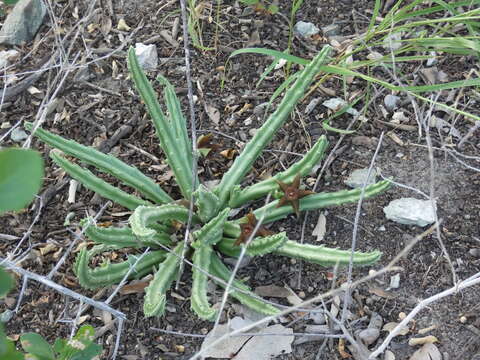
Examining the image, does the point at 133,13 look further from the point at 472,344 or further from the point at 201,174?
the point at 472,344

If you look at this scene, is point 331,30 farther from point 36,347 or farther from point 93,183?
point 36,347

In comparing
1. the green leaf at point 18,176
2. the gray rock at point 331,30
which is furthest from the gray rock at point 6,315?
the gray rock at point 331,30

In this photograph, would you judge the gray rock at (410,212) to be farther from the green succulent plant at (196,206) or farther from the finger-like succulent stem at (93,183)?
the finger-like succulent stem at (93,183)

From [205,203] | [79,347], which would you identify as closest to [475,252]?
[205,203]

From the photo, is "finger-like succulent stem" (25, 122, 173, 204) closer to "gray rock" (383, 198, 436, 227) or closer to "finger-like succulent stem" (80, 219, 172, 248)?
"finger-like succulent stem" (80, 219, 172, 248)

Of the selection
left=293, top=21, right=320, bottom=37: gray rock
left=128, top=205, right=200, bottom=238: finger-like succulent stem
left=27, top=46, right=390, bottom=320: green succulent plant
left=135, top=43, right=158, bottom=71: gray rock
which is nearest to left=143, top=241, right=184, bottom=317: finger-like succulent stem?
left=27, top=46, right=390, bottom=320: green succulent plant

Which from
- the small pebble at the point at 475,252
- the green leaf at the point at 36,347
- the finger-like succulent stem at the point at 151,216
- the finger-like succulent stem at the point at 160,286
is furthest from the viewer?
the small pebble at the point at 475,252

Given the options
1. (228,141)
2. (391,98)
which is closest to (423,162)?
(391,98)
